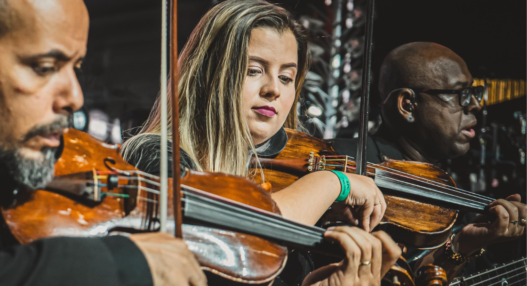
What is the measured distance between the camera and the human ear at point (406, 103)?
1.98 metres

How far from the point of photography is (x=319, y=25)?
4305 millimetres

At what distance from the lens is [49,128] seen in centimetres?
68

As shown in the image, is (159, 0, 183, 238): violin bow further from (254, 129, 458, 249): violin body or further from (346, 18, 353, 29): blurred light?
(346, 18, 353, 29): blurred light

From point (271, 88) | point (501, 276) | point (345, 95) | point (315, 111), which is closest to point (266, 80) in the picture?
point (271, 88)

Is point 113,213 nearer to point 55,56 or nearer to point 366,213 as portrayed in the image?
point 55,56

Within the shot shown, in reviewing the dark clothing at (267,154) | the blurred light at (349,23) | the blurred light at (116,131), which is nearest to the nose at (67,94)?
the dark clothing at (267,154)

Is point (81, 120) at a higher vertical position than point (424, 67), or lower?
lower

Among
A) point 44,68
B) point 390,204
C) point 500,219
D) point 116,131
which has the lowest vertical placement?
point 116,131

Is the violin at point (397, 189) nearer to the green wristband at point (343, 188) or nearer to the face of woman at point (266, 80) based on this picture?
the face of woman at point (266, 80)

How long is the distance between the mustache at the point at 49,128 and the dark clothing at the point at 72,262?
78 millimetres

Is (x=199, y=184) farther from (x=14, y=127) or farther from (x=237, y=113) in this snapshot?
(x=237, y=113)

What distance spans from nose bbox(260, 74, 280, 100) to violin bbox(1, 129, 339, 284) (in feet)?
1.58

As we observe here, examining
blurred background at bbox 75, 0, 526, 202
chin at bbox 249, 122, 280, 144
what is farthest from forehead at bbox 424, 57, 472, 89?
blurred background at bbox 75, 0, 526, 202

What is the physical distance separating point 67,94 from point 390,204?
1.03 metres
